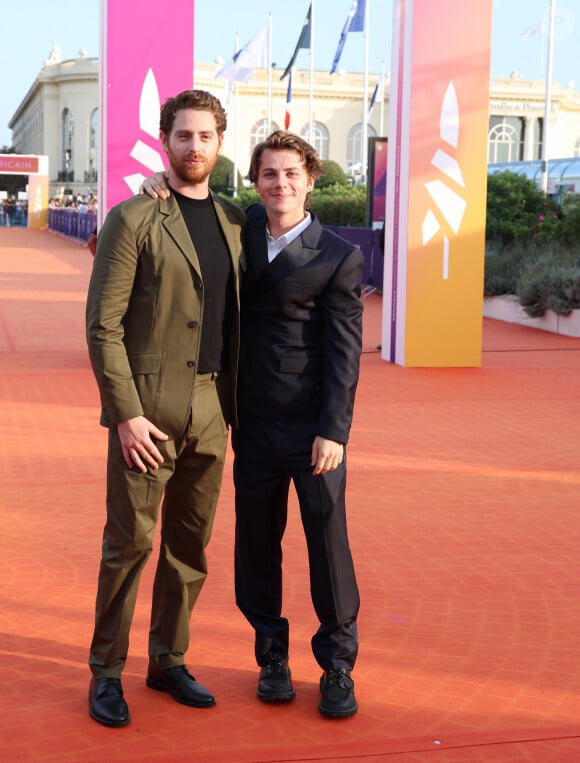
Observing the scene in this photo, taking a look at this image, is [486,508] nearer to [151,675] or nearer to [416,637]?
[416,637]

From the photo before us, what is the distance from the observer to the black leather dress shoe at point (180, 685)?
398cm

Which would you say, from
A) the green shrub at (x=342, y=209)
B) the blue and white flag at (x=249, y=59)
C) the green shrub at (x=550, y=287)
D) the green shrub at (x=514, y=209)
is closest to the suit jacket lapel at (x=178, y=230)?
the green shrub at (x=550, y=287)

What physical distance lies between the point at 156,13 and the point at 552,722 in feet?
30.3

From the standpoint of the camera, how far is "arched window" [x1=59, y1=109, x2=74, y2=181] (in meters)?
103

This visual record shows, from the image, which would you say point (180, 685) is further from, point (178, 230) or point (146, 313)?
point (178, 230)

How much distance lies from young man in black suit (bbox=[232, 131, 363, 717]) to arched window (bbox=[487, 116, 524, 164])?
88.4m

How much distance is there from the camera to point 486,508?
22.6ft

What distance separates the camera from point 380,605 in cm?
512

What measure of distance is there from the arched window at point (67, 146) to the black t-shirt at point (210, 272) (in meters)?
101

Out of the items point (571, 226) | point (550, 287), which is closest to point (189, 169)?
point (550, 287)

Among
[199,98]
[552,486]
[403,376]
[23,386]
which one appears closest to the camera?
[199,98]

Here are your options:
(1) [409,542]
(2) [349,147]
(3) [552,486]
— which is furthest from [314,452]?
(2) [349,147]

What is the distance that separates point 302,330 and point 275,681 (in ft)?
3.89

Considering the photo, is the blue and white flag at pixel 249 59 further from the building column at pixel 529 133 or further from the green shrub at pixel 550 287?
the building column at pixel 529 133
